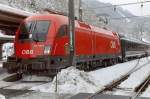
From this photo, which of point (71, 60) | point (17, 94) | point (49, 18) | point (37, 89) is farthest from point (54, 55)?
point (17, 94)

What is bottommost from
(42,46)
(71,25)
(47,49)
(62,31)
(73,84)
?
(73,84)

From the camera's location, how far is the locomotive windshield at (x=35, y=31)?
1920 cm

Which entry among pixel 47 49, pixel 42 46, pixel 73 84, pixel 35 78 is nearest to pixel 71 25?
pixel 47 49

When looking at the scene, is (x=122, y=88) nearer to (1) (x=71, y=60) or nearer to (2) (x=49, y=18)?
(1) (x=71, y=60)

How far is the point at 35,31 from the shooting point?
19422mm

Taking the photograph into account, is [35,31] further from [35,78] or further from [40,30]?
[35,78]

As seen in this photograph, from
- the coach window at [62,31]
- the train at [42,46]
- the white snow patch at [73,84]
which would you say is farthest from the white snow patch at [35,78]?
the white snow patch at [73,84]

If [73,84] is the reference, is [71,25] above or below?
above

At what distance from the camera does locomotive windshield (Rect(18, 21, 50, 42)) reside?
19.2 metres

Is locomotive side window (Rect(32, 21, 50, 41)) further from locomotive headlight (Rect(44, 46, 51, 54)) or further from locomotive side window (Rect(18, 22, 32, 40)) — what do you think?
locomotive headlight (Rect(44, 46, 51, 54))

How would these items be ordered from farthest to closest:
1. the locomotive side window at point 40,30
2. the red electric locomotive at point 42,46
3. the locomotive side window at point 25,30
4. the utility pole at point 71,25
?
1. the locomotive side window at point 25,30
2. the locomotive side window at point 40,30
3. the red electric locomotive at point 42,46
4. the utility pole at point 71,25

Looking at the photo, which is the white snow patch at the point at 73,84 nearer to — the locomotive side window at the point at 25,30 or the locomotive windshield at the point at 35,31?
the locomotive windshield at the point at 35,31

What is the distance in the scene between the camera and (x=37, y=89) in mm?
15555

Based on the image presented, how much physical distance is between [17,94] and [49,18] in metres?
6.36
